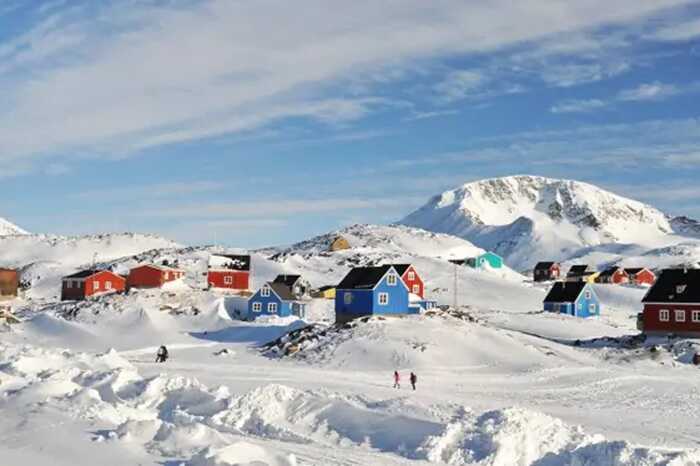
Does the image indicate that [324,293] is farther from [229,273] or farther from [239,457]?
[239,457]

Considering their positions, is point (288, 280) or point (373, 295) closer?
point (373, 295)

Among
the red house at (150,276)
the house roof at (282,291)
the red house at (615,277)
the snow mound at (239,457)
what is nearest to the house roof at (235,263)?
the red house at (150,276)

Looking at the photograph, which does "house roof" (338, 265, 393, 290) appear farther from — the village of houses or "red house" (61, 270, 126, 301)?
"red house" (61, 270, 126, 301)

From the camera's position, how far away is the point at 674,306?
222 feet

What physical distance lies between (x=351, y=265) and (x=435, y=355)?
6466 cm

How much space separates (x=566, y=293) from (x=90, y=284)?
52385mm

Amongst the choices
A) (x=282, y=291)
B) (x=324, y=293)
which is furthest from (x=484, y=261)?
(x=282, y=291)

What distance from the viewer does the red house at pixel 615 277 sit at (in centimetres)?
13038

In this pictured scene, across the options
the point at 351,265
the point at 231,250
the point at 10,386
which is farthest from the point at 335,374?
the point at 231,250

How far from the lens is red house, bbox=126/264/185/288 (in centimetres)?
9219

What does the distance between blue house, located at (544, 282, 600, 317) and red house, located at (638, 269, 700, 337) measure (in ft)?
57.7

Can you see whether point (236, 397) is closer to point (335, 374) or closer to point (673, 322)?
point (335, 374)

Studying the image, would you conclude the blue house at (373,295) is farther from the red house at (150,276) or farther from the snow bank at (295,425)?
the snow bank at (295,425)

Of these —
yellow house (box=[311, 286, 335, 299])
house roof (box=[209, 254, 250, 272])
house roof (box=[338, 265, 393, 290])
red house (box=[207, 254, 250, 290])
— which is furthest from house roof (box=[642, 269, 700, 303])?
house roof (box=[209, 254, 250, 272])
